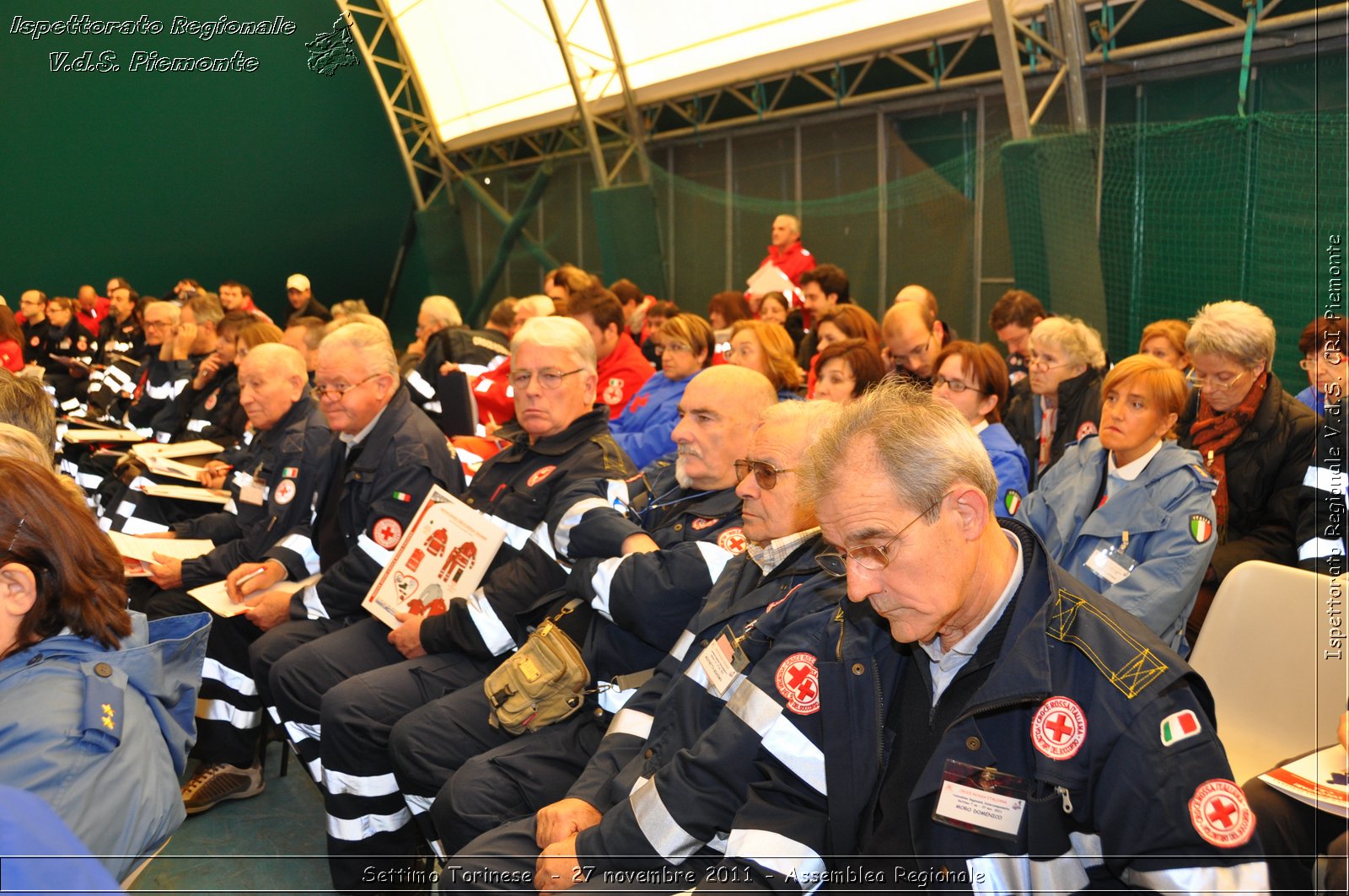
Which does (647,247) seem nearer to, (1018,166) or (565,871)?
(1018,166)

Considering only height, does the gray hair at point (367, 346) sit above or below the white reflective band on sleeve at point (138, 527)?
above

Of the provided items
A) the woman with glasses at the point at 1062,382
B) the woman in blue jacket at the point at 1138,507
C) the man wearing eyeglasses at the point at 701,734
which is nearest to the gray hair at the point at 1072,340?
the woman with glasses at the point at 1062,382

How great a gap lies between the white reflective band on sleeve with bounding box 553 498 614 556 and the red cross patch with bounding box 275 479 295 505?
5.05 feet

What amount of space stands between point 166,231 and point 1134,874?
39.9ft

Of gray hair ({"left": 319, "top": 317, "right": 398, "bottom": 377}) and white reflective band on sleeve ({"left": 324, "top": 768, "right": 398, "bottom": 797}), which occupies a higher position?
gray hair ({"left": 319, "top": 317, "right": 398, "bottom": 377})

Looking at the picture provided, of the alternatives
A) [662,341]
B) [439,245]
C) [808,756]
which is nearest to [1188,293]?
[662,341]

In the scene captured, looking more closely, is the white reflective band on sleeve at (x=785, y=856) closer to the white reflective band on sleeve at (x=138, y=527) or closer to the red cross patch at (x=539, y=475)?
the red cross patch at (x=539, y=475)

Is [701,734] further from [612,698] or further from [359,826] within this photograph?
[359,826]

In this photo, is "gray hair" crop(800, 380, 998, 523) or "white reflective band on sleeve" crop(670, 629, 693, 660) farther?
"white reflective band on sleeve" crop(670, 629, 693, 660)

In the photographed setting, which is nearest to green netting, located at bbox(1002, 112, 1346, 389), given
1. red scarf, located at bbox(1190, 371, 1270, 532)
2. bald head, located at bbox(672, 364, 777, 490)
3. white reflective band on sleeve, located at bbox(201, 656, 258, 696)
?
red scarf, located at bbox(1190, 371, 1270, 532)

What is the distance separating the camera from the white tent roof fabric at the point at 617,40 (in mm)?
9250

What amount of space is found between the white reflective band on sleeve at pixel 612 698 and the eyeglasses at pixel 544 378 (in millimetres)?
1119

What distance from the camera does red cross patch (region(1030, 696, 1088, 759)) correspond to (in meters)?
1.58

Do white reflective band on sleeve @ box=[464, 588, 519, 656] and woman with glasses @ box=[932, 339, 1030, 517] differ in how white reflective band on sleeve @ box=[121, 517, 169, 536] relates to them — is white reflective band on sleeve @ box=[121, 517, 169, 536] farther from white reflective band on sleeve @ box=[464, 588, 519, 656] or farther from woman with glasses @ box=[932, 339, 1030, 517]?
woman with glasses @ box=[932, 339, 1030, 517]
